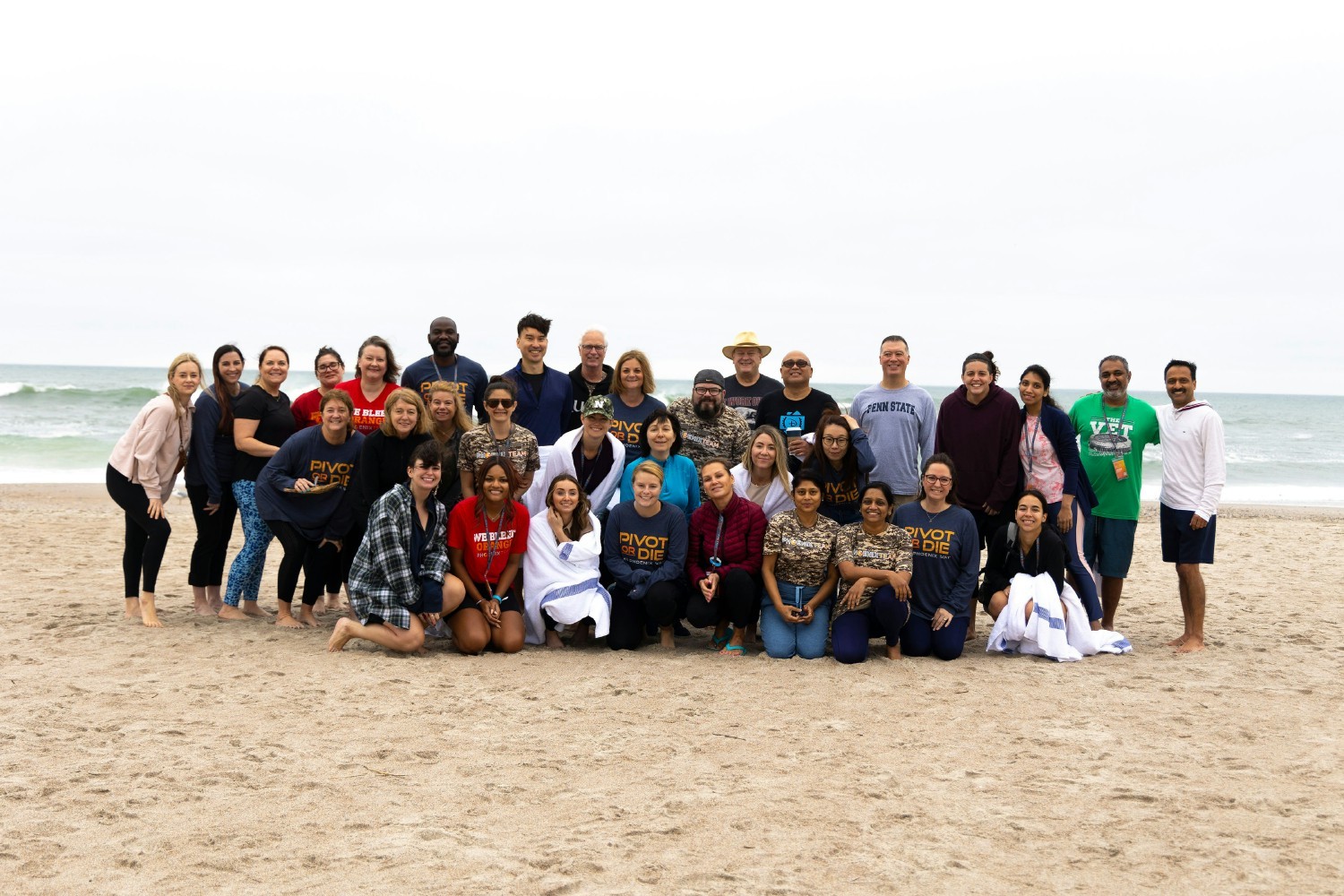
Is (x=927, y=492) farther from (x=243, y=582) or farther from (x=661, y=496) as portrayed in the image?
(x=243, y=582)

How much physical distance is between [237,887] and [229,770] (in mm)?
995

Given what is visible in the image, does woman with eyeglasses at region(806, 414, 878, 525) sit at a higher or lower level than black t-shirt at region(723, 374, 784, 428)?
lower

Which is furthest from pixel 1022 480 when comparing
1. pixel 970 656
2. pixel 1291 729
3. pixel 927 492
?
pixel 1291 729

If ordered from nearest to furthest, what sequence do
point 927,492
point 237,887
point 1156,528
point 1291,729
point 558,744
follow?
point 237,887
point 558,744
point 1291,729
point 927,492
point 1156,528

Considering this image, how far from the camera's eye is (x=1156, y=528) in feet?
A: 45.0

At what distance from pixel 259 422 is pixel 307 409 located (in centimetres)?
36

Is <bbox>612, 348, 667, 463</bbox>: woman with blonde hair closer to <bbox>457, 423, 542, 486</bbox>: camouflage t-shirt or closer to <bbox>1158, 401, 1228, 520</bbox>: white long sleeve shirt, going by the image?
<bbox>457, 423, 542, 486</bbox>: camouflage t-shirt

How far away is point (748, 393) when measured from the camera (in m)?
6.96

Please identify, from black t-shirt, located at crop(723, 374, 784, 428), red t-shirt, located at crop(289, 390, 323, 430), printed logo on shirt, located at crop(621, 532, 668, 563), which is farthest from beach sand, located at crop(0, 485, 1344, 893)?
black t-shirt, located at crop(723, 374, 784, 428)

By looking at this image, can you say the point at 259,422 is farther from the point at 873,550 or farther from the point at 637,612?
the point at 873,550

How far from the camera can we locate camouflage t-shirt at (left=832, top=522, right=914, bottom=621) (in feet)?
18.6

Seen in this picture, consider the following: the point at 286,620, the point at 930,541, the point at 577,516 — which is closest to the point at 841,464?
the point at 930,541

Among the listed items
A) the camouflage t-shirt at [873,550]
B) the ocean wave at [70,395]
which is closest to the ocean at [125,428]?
the ocean wave at [70,395]

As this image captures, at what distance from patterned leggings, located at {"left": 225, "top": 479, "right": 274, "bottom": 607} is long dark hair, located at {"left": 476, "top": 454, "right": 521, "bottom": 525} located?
150cm
